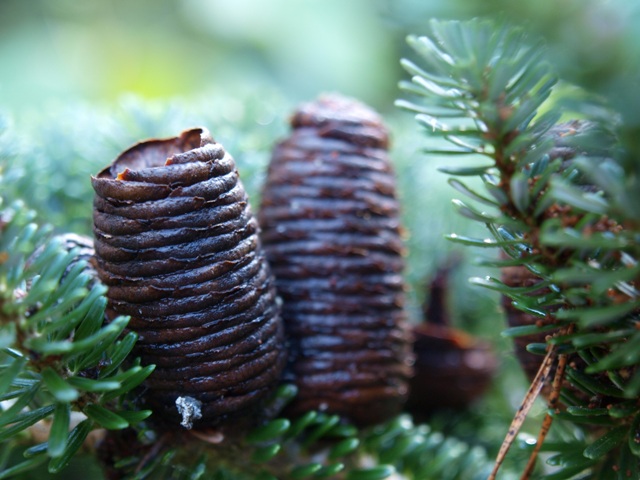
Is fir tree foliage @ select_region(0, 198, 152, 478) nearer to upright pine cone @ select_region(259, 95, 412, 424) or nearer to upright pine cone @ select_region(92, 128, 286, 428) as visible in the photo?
upright pine cone @ select_region(92, 128, 286, 428)

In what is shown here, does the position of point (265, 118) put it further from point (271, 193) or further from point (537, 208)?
point (537, 208)

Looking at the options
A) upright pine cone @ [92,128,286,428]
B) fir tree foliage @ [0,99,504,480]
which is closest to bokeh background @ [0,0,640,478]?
fir tree foliage @ [0,99,504,480]

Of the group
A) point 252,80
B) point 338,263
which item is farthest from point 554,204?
point 252,80

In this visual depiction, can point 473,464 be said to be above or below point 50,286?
below

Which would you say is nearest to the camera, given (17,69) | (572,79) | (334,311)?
(572,79)

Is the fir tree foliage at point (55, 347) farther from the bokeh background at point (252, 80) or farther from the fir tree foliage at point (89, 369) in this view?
the bokeh background at point (252, 80)

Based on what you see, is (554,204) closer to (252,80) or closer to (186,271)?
(186,271)

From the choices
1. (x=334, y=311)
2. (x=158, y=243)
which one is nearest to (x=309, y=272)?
(x=334, y=311)

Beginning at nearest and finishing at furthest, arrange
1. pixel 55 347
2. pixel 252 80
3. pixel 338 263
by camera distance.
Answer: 1. pixel 55 347
2. pixel 338 263
3. pixel 252 80
